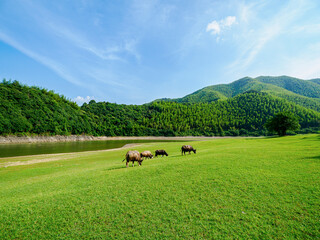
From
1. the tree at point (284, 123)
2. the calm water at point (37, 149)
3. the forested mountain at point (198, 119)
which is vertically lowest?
the calm water at point (37, 149)

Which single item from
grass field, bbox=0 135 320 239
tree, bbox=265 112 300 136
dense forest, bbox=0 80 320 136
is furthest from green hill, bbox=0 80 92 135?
tree, bbox=265 112 300 136

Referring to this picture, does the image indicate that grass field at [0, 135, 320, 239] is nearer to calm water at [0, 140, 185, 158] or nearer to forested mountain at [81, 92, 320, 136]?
calm water at [0, 140, 185, 158]

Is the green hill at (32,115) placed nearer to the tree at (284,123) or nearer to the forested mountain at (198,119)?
the forested mountain at (198,119)

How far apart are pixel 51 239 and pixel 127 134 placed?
A: 473 ft

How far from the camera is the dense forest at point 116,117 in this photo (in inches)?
3583

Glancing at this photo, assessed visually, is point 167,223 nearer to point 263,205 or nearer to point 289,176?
point 263,205

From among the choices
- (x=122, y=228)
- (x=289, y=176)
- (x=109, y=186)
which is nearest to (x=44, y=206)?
(x=109, y=186)

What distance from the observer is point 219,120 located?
560ft

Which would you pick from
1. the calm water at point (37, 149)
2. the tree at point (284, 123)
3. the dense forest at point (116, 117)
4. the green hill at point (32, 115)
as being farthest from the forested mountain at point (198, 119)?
the tree at point (284, 123)

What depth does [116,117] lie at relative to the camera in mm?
175000

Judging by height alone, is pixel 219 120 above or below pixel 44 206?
above

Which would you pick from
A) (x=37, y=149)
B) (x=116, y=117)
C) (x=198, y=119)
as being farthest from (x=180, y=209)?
(x=116, y=117)

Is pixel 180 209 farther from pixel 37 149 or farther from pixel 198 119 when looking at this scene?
pixel 198 119

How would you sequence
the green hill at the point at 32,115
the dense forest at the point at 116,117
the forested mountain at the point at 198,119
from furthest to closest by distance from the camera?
the forested mountain at the point at 198,119 < the dense forest at the point at 116,117 < the green hill at the point at 32,115
